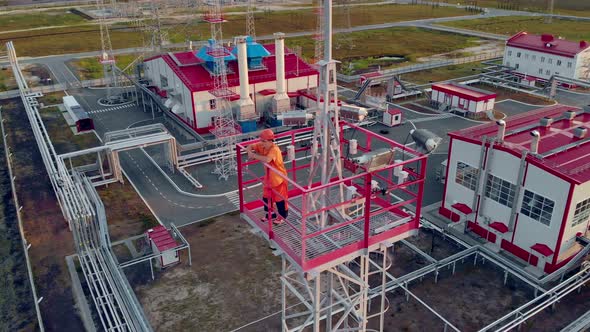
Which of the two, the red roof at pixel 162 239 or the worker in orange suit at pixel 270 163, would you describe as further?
the red roof at pixel 162 239

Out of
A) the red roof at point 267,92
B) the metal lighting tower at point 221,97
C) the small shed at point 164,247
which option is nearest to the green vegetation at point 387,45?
the red roof at point 267,92

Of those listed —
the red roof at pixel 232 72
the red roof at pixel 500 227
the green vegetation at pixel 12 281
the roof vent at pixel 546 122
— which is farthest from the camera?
the red roof at pixel 232 72

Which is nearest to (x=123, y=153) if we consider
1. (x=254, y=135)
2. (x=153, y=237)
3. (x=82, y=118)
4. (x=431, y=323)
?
(x=82, y=118)

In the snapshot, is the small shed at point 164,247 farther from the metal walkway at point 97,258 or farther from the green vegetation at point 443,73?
the green vegetation at point 443,73

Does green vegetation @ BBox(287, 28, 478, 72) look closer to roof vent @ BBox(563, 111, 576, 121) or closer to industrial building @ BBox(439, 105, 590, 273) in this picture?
roof vent @ BBox(563, 111, 576, 121)

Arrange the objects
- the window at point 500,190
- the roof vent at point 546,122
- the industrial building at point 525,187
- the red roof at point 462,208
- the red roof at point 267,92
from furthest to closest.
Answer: the red roof at point 267,92, the roof vent at point 546,122, the red roof at point 462,208, the window at point 500,190, the industrial building at point 525,187

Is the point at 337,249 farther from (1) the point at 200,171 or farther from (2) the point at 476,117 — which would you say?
(2) the point at 476,117
